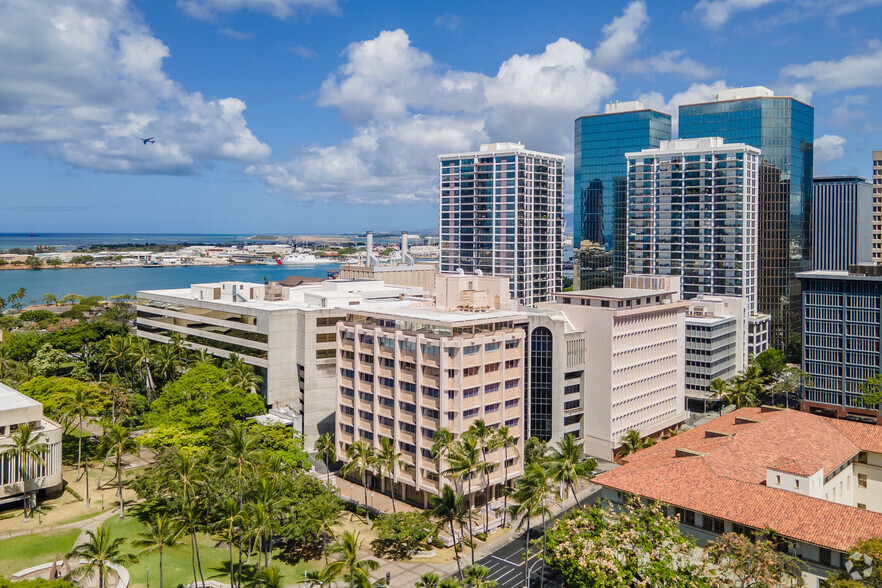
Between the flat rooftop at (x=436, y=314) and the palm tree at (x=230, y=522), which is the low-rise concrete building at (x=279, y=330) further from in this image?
the palm tree at (x=230, y=522)

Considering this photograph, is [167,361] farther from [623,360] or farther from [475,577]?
[475,577]

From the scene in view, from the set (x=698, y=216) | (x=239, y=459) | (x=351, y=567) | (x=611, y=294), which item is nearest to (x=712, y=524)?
(x=351, y=567)

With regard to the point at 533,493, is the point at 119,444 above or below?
above

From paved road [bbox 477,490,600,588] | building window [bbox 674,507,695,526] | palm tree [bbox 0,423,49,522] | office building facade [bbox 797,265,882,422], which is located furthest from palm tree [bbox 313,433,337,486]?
office building facade [bbox 797,265,882,422]

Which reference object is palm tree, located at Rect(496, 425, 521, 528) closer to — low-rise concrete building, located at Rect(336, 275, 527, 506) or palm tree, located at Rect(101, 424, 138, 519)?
low-rise concrete building, located at Rect(336, 275, 527, 506)

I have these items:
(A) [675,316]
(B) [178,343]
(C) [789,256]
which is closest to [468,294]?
(A) [675,316]
